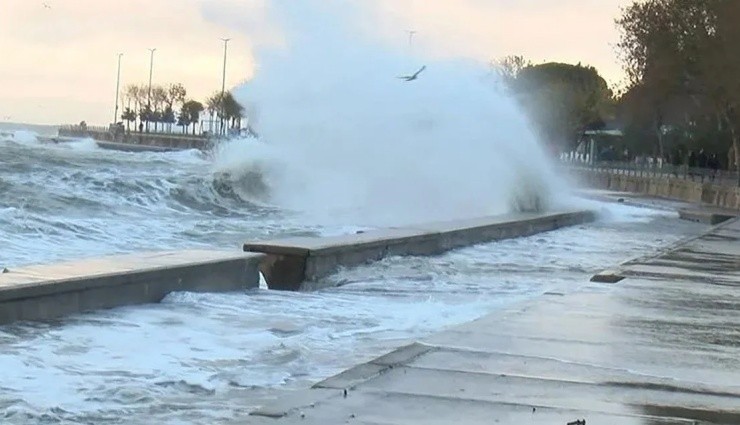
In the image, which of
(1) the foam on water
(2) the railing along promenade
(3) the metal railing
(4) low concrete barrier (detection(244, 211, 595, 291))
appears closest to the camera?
(1) the foam on water

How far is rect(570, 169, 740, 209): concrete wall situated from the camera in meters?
46.1

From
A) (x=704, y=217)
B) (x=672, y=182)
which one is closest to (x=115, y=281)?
(x=704, y=217)

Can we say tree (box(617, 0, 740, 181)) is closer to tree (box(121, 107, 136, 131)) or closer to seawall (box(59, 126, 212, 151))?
seawall (box(59, 126, 212, 151))

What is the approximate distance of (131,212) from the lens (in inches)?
909

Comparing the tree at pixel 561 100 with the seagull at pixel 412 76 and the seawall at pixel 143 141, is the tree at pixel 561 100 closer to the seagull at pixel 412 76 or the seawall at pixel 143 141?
the seawall at pixel 143 141

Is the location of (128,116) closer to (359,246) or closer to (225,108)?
(225,108)

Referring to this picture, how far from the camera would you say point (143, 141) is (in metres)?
122

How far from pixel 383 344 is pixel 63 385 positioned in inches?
99.8

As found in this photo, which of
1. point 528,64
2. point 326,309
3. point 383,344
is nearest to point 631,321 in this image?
point 383,344

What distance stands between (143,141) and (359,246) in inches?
4376

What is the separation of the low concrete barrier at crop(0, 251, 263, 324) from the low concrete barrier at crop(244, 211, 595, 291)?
73cm

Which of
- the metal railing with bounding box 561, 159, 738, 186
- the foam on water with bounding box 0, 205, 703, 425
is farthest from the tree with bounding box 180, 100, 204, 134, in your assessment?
the foam on water with bounding box 0, 205, 703, 425

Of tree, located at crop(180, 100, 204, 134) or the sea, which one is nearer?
the sea

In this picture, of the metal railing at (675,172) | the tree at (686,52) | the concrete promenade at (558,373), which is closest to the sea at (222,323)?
the concrete promenade at (558,373)
